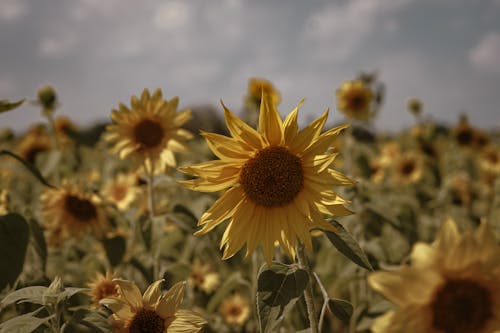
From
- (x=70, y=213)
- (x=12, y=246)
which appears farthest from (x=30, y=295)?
(x=70, y=213)

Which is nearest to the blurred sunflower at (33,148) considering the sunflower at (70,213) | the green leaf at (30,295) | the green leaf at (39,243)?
the sunflower at (70,213)

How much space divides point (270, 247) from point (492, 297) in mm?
796

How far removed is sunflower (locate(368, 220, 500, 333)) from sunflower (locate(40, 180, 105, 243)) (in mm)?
2486

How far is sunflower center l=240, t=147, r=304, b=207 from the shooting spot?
176 cm

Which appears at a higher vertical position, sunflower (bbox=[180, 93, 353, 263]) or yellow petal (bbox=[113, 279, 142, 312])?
sunflower (bbox=[180, 93, 353, 263])

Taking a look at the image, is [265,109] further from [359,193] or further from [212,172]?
[359,193]

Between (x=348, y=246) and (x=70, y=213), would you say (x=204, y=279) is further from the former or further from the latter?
(x=348, y=246)

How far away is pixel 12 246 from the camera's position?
189cm

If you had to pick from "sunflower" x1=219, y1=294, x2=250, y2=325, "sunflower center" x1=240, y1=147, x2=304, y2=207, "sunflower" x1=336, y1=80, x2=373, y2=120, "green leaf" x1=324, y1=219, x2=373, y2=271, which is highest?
"sunflower" x1=336, y1=80, x2=373, y2=120

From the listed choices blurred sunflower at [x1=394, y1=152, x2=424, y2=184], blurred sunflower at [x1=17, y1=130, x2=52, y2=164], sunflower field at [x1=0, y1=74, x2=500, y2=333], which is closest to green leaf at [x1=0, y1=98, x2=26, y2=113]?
sunflower field at [x1=0, y1=74, x2=500, y2=333]

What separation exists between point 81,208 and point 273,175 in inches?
82.7

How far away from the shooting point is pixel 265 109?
5.41 feet

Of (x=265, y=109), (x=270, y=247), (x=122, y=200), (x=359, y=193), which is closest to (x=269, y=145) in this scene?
(x=265, y=109)

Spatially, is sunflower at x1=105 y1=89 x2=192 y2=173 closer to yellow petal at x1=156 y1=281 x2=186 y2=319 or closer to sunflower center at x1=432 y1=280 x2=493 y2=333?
yellow petal at x1=156 y1=281 x2=186 y2=319
